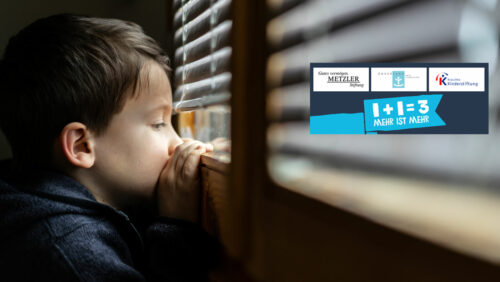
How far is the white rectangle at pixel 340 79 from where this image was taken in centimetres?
39

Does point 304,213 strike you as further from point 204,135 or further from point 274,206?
point 204,135

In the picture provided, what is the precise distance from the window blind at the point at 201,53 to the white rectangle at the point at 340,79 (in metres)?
0.24

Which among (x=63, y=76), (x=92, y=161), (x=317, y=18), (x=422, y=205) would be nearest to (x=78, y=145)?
(x=92, y=161)

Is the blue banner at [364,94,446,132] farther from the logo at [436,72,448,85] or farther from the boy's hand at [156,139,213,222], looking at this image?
the boy's hand at [156,139,213,222]

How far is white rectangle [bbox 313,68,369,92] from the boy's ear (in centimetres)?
72

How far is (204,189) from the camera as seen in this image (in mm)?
876

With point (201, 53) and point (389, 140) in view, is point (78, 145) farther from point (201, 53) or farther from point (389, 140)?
point (389, 140)

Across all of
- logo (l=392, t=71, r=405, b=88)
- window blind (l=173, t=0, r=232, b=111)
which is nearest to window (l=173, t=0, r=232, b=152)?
window blind (l=173, t=0, r=232, b=111)

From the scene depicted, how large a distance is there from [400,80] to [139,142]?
776mm

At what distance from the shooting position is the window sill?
269 mm

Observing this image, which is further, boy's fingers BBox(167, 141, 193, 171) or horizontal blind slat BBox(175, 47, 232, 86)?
boy's fingers BBox(167, 141, 193, 171)

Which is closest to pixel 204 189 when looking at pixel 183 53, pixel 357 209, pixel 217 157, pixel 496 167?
pixel 217 157

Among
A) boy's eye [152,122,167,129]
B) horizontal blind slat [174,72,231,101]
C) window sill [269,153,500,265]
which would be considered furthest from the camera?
boy's eye [152,122,167,129]

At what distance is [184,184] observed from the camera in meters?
0.91
